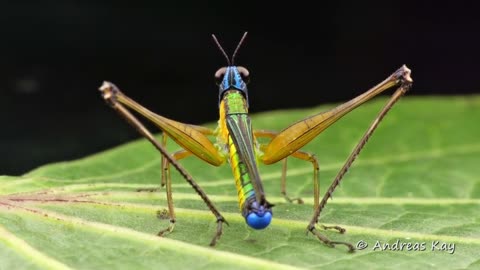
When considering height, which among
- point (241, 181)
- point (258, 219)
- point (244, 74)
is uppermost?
point (244, 74)

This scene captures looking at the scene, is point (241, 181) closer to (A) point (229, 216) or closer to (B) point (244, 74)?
(A) point (229, 216)

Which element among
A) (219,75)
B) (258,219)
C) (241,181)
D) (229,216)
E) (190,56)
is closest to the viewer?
(258,219)

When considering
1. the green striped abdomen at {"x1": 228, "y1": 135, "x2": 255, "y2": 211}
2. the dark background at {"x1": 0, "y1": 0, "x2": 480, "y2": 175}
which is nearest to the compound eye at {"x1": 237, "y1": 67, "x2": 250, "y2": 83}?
the green striped abdomen at {"x1": 228, "y1": 135, "x2": 255, "y2": 211}

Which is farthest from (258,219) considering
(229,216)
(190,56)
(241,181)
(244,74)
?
(190,56)

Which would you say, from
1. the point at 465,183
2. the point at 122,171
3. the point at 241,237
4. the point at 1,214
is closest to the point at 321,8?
the point at 465,183

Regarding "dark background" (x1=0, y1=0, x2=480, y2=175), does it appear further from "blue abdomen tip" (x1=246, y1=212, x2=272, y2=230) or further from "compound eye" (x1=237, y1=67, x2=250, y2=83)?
"blue abdomen tip" (x1=246, y1=212, x2=272, y2=230)
